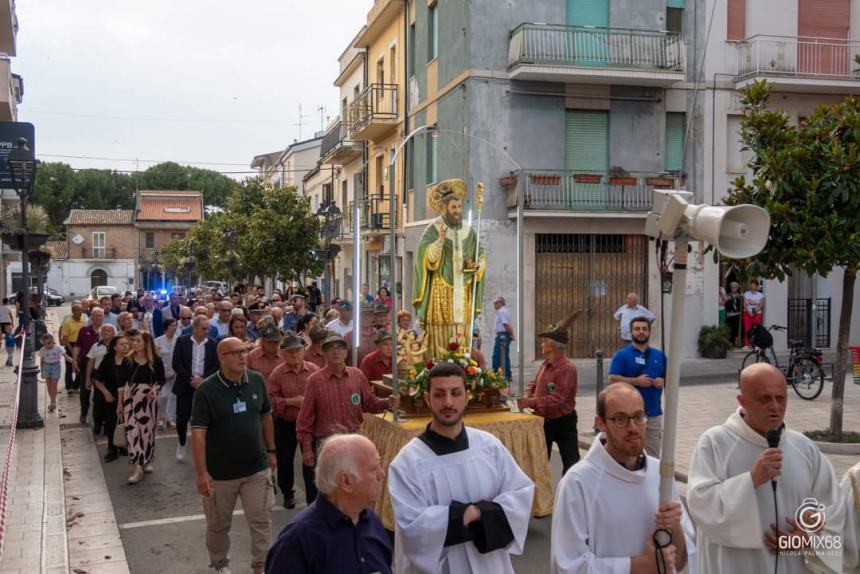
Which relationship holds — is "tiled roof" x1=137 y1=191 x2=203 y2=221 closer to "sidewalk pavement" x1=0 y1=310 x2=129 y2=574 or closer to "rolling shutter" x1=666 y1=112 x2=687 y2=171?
"rolling shutter" x1=666 y1=112 x2=687 y2=171

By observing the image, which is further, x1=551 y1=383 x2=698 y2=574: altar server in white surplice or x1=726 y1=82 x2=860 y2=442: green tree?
x1=726 y1=82 x2=860 y2=442: green tree

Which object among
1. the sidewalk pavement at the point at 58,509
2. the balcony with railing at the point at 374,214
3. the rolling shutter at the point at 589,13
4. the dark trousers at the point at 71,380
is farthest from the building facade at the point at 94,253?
the sidewalk pavement at the point at 58,509

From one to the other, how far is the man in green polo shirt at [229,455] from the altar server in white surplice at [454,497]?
7.39 feet

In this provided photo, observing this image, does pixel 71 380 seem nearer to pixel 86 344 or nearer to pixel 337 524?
pixel 86 344

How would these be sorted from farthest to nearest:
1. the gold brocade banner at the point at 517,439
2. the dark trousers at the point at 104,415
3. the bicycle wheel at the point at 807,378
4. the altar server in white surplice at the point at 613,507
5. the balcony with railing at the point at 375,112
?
the balcony with railing at the point at 375,112, the bicycle wheel at the point at 807,378, the dark trousers at the point at 104,415, the gold brocade banner at the point at 517,439, the altar server in white surplice at the point at 613,507

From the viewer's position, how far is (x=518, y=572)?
6.71m

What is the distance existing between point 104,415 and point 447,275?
18.7 feet

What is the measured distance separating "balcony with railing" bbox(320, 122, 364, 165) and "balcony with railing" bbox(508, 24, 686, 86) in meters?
12.7

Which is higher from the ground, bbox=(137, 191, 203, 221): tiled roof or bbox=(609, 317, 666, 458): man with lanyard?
bbox=(137, 191, 203, 221): tiled roof

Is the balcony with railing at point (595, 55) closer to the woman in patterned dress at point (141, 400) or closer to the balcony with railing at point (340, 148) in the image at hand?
the woman in patterned dress at point (141, 400)

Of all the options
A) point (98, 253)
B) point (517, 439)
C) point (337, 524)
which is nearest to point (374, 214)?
point (517, 439)

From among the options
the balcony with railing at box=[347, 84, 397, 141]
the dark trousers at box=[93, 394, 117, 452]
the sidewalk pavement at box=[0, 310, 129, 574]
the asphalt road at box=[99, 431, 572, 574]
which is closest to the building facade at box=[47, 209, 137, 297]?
the balcony with railing at box=[347, 84, 397, 141]

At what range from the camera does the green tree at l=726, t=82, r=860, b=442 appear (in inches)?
382

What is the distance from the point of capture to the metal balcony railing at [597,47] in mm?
19609
